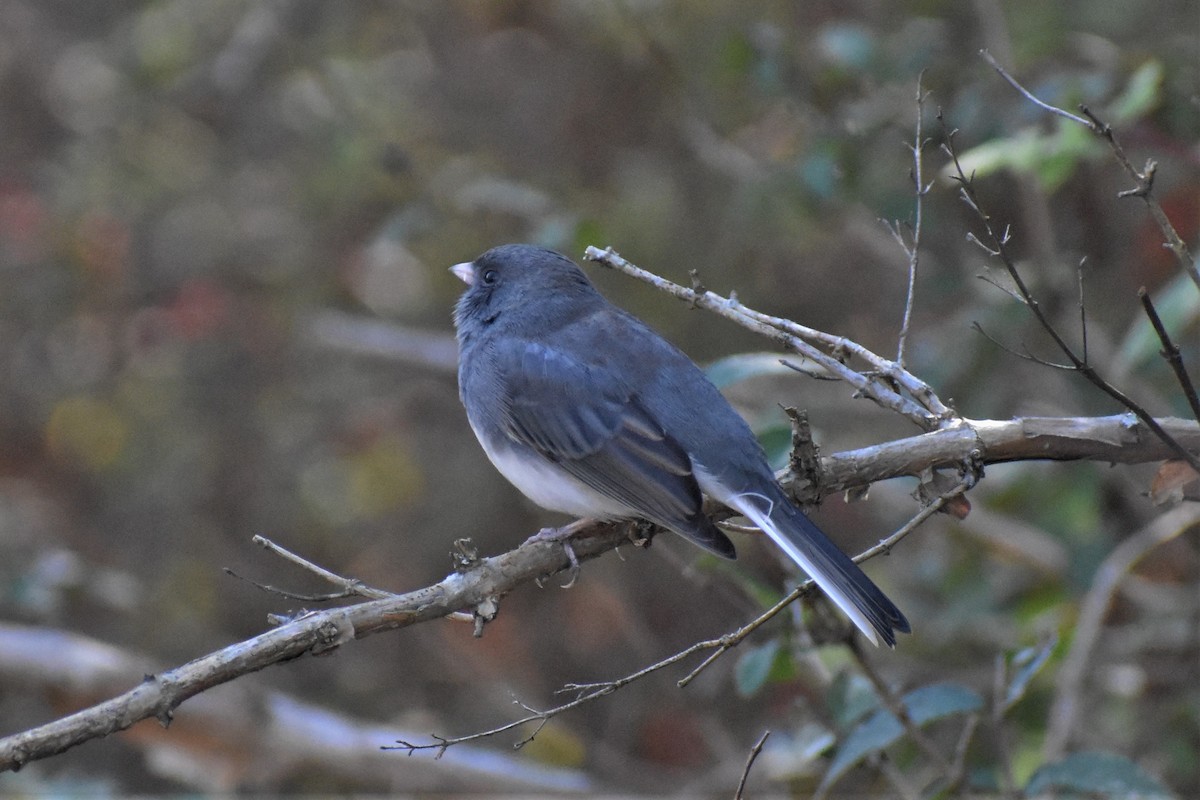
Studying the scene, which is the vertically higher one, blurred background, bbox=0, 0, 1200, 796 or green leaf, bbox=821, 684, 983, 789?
blurred background, bbox=0, 0, 1200, 796

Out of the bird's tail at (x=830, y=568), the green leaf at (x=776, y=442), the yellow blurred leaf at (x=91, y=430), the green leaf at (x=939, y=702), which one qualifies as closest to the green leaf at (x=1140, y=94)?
the green leaf at (x=776, y=442)

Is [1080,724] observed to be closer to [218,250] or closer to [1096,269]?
[1096,269]

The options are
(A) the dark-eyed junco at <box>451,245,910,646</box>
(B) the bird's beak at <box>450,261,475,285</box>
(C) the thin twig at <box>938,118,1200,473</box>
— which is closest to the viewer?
(C) the thin twig at <box>938,118,1200,473</box>

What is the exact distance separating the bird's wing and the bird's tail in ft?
0.60

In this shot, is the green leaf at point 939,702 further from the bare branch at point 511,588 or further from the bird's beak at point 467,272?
the bird's beak at point 467,272

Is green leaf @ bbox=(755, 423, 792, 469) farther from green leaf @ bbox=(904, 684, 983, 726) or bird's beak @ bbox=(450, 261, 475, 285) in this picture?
bird's beak @ bbox=(450, 261, 475, 285)

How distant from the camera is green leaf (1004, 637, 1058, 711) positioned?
8.44ft

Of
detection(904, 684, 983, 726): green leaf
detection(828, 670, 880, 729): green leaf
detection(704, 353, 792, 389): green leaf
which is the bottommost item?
detection(904, 684, 983, 726): green leaf

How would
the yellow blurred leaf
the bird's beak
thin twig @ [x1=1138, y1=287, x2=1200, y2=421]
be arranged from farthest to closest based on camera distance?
the yellow blurred leaf, the bird's beak, thin twig @ [x1=1138, y1=287, x2=1200, y2=421]

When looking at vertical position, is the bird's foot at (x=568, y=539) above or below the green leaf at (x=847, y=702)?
above

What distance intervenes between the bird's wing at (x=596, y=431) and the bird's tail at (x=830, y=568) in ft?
0.60

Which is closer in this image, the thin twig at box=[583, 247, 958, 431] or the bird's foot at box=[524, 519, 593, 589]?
the thin twig at box=[583, 247, 958, 431]

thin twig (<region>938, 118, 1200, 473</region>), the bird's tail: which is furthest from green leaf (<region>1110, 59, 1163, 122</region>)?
the bird's tail

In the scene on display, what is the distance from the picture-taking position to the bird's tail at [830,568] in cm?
232
